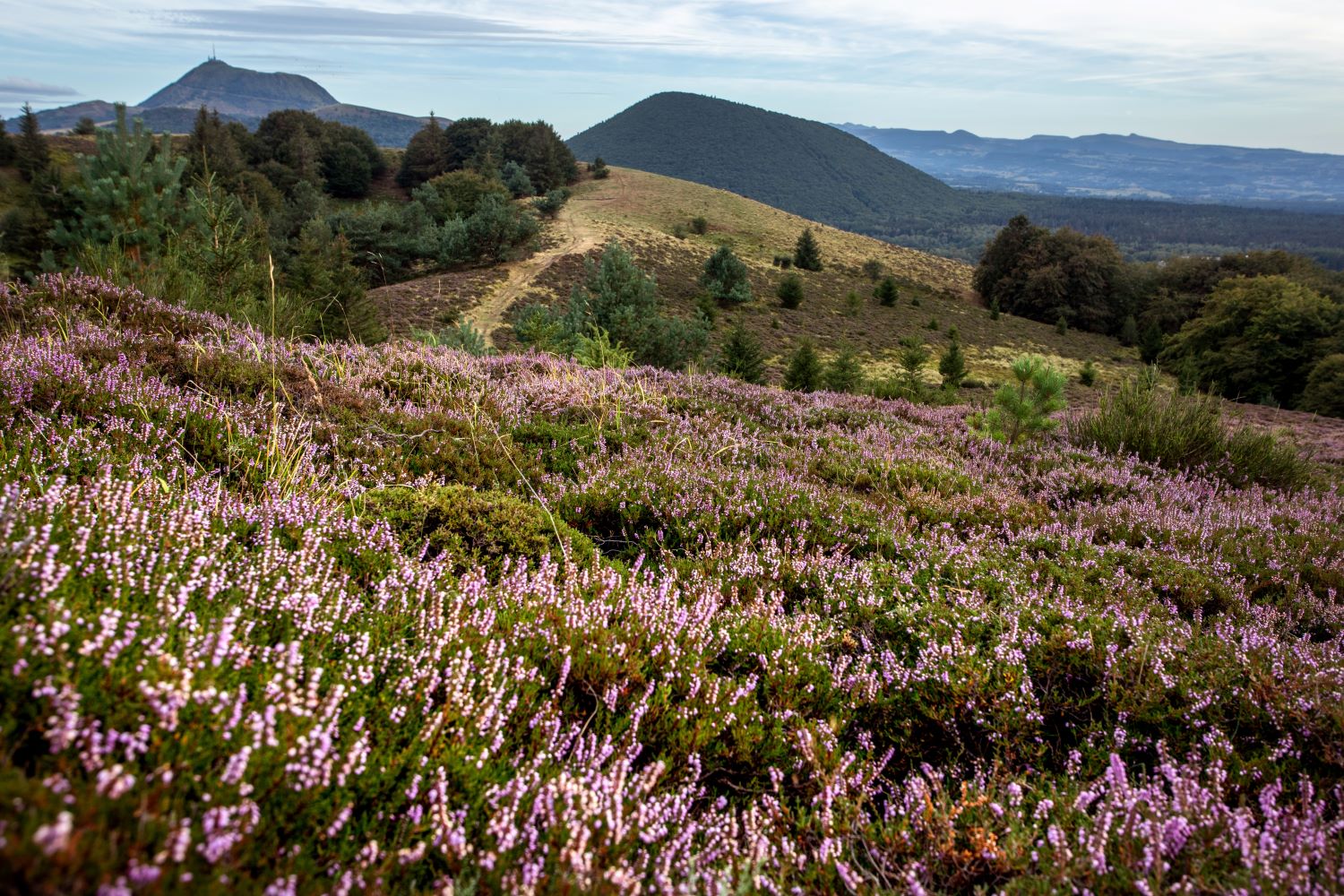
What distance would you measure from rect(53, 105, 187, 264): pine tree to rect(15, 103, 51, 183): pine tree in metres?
60.2

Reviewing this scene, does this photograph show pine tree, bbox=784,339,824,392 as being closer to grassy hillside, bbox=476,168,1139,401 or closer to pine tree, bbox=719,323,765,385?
pine tree, bbox=719,323,765,385

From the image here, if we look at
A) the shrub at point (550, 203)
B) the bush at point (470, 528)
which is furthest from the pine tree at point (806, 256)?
the bush at point (470, 528)

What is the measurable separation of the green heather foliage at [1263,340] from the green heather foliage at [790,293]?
2537cm

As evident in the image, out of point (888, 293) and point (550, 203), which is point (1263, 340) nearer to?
point (888, 293)

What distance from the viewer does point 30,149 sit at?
208 feet

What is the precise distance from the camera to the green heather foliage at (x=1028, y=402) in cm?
857

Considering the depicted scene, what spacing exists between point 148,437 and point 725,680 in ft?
11.5

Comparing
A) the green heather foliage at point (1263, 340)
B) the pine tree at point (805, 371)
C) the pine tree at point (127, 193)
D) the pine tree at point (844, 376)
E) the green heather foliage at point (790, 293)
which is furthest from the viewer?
the green heather foliage at point (790, 293)

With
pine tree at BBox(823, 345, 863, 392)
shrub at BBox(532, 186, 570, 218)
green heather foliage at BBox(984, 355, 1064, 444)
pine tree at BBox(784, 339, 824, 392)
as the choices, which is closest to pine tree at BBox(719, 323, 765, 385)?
pine tree at BBox(784, 339, 824, 392)

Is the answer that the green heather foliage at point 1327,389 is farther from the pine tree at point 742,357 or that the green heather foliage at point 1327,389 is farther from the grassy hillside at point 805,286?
the pine tree at point 742,357

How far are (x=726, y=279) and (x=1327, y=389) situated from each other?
35618mm

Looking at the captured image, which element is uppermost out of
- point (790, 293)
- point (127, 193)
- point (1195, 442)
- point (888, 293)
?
point (127, 193)

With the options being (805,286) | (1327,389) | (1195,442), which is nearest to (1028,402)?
(1195,442)

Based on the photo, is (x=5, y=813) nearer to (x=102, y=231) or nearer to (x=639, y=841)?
(x=639, y=841)
